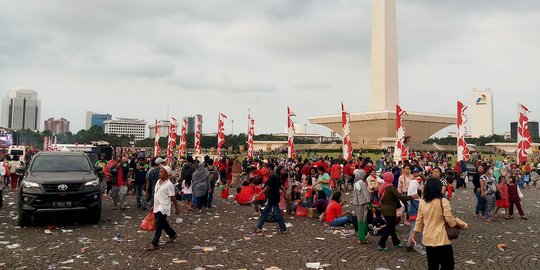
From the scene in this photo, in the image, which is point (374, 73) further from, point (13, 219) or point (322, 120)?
point (13, 219)

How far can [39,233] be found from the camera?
9445 mm

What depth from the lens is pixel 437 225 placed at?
17.4 feet

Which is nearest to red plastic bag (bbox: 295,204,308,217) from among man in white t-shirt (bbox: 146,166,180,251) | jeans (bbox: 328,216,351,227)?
jeans (bbox: 328,216,351,227)

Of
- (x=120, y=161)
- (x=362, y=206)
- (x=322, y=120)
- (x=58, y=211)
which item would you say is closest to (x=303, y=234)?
(x=362, y=206)

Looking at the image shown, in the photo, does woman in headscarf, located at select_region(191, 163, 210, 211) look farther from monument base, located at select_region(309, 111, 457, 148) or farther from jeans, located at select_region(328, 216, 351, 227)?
monument base, located at select_region(309, 111, 457, 148)

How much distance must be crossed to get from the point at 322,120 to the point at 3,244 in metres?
62.3

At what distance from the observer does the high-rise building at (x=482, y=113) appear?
18375 cm

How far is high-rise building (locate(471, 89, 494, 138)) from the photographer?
183750 millimetres

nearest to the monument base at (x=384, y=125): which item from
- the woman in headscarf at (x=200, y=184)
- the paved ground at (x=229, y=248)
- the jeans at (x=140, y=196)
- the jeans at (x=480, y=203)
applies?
the jeans at (x=480, y=203)

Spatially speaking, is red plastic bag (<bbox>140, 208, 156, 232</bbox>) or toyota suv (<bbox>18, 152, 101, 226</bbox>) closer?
red plastic bag (<bbox>140, 208, 156, 232</bbox>)

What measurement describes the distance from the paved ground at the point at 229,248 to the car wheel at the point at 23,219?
202 mm

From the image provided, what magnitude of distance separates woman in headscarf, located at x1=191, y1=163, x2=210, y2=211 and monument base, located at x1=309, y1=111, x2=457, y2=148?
1804 inches

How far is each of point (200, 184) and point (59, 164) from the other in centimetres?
403

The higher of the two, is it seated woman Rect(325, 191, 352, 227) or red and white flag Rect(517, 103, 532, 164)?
red and white flag Rect(517, 103, 532, 164)
